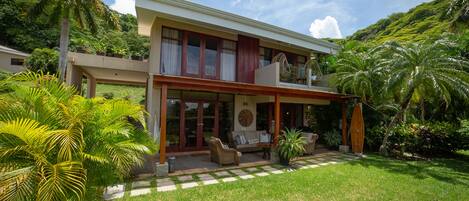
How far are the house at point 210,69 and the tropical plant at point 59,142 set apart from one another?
4452mm

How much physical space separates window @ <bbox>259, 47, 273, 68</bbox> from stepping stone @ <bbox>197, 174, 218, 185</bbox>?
7.05 metres

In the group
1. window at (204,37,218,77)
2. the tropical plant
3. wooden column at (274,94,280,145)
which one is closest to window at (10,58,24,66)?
window at (204,37,218,77)

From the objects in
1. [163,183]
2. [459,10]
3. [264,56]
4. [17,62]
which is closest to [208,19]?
[264,56]

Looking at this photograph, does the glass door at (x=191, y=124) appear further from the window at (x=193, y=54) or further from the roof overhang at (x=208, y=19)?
the roof overhang at (x=208, y=19)

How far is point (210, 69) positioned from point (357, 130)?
7651 millimetres

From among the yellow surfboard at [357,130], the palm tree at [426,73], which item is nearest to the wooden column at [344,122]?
the yellow surfboard at [357,130]

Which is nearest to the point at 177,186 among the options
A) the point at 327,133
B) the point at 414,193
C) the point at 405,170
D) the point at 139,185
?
the point at 139,185

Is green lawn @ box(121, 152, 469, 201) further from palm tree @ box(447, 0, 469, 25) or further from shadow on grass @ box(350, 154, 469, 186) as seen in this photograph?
palm tree @ box(447, 0, 469, 25)

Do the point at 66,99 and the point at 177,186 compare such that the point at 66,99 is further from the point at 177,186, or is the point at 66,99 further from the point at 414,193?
the point at 414,193

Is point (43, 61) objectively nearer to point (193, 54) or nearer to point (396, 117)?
point (193, 54)

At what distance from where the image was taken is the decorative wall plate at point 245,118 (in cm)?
1195

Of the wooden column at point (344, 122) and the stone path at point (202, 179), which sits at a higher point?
the wooden column at point (344, 122)

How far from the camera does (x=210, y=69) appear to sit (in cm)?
1087

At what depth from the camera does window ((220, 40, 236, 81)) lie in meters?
11.2
